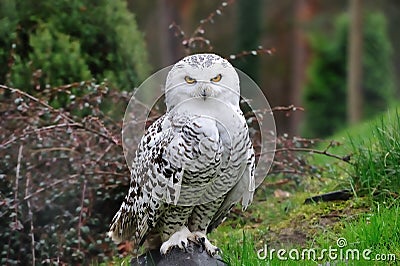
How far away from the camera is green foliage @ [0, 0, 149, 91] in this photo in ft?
19.9

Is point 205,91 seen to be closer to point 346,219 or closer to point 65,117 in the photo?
point 346,219

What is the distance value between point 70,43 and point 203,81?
10.3 feet

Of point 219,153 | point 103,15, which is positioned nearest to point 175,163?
point 219,153

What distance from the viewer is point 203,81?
3.43 metres

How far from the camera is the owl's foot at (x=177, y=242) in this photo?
387 centimetres

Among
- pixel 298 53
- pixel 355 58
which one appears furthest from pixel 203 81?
pixel 298 53

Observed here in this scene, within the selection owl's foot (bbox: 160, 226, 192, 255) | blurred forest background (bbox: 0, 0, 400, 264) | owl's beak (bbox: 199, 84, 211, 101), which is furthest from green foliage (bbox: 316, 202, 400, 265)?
blurred forest background (bbox: 0, 0, 400, 264)

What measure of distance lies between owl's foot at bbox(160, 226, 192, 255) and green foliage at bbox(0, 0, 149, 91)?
2.36 m

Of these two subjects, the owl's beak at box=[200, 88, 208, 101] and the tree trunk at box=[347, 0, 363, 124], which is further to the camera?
the tree trunk at box=[347, 0, 363, 124]

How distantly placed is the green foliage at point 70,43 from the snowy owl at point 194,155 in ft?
7.61

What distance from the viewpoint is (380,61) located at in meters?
17.6

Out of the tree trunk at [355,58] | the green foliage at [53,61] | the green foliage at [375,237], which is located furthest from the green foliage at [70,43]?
the tree trunk at [355,58]

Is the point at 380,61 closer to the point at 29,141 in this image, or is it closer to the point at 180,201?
the point at 29,141

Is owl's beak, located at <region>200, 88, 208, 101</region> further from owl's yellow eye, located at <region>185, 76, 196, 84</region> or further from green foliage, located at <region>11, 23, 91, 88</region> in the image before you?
green foliage, located at <region>11, 23, 91, 88</region>
